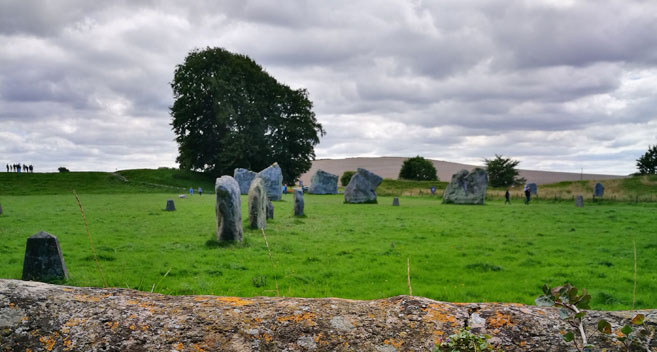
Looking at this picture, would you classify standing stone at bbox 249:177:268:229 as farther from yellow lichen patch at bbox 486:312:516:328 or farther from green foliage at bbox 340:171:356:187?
green foliage at bbox 340:171:356:187

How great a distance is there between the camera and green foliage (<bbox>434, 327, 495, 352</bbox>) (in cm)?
177

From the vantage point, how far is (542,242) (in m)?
15.3

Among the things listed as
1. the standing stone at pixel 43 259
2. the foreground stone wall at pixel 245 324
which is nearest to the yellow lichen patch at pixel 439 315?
the foreground stone wall at pixel 245 324

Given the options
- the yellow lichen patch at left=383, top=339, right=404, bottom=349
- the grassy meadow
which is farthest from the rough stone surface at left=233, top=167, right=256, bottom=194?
the yellow lichen patch at left=383, top=339, right=404, bottom=349

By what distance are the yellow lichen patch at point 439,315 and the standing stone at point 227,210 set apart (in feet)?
37.8

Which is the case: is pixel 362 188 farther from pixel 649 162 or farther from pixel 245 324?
pixel 649 162

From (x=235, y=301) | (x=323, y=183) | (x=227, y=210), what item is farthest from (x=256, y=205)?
(x=323, y=183)

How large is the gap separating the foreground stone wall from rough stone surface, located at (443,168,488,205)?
33007 mm

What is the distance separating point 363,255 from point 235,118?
1630 inches

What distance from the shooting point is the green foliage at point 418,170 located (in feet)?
244

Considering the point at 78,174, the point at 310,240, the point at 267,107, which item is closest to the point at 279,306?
the point at 310,240

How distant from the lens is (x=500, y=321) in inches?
78.4

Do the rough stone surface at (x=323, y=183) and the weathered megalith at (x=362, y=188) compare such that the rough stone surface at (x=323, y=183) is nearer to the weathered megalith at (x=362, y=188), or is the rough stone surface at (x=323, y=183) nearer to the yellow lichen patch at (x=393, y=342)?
the weathered megalith at (x=362, y=188)

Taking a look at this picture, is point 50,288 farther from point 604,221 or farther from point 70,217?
point 604,221
